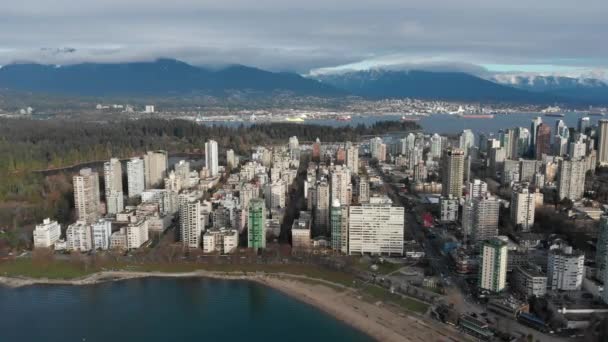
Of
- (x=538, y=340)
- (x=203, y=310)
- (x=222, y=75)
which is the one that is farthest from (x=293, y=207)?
(x=222, y=75)

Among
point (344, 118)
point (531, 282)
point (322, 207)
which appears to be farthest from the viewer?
point (344, 118)

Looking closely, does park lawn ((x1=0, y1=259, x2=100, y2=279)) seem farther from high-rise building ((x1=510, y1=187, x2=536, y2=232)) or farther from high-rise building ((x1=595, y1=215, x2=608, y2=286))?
high-rise building ((x1=510, y1=187, x2=536, y2=232))

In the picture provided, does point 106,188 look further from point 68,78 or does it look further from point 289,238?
point 68,78

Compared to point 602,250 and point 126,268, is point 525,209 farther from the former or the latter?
point 126,268

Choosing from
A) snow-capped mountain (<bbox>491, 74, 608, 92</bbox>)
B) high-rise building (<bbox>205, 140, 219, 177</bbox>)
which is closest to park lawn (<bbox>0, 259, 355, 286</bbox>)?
high-rise building (<bbox>205, 140, 219, 177</bbox>)

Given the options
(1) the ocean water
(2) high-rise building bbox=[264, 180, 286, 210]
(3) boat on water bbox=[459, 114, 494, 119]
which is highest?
(3) boat on water bbox=[459, 114, 494, 119]

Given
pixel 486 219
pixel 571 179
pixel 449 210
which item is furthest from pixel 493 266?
pixel 571 179

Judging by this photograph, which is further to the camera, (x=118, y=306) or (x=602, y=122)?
(x=602, y=122)
